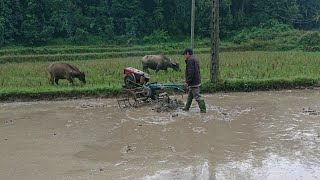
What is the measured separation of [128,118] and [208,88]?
419cm

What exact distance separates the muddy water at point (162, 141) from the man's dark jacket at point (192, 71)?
2.62ft

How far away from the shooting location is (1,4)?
116ft

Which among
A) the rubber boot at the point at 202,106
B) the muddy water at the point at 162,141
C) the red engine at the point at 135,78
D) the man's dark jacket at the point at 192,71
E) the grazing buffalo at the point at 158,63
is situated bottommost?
the muddy water at the point at 162,141

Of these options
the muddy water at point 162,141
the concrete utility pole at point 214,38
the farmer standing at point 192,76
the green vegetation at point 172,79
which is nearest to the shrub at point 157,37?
the green vegetation at point 172,79

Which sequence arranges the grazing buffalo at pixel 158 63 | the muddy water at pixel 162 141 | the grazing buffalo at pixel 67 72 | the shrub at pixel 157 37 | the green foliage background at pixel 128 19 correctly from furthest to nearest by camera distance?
1. the shrub at pixel 157 37
2. the green foliage background at pixel 128 19
3. the grazing buffalo at pixel 158 63
4. the grazing buffalo at pixel 67 72
5. the muddy water at pixel 162 141

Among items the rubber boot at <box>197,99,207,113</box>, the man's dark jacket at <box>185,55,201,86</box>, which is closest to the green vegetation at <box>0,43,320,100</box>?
the rubber boot at <box>197,99,207,113</box>

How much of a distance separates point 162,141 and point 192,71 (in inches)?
103

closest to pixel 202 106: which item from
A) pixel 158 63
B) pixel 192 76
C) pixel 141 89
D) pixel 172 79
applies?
pixel 192 76

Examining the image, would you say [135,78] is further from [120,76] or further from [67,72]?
[120,76]

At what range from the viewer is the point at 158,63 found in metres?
17.5

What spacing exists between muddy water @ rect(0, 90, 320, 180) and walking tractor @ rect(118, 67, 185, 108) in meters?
0.40

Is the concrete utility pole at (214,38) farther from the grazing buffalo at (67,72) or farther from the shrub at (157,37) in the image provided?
the shrub at (157,37)

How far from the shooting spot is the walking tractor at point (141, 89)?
11.1 metres

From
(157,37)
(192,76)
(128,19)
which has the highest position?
(128,19)
